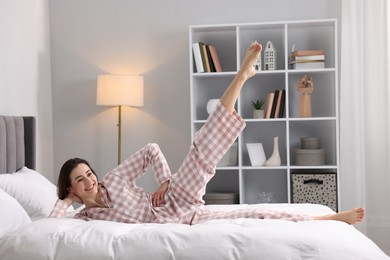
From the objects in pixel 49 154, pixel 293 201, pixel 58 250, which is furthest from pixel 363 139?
pixel 58 250

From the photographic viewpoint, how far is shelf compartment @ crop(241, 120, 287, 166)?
208 inches

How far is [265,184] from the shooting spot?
532 centimetres

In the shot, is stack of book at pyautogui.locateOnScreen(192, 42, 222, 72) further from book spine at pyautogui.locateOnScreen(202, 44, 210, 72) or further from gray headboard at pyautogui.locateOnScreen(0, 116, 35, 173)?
gray headboard at pyautogui.locateOnScreen(0, 116, 35, 173)

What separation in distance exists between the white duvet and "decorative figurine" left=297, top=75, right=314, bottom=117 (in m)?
2.54

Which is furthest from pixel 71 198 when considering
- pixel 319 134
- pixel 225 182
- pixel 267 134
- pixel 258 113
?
pixel 319 134

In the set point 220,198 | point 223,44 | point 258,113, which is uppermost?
point 223,44

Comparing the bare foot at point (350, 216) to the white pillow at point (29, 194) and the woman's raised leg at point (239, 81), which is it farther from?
the white pillow at point (29, 194)

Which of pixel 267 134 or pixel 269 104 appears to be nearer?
pixel 269 104

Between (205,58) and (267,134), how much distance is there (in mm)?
789

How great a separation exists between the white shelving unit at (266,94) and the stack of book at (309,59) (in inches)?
4.1

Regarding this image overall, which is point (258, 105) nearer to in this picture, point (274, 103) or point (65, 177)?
point (274, 103)

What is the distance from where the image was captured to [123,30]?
543 centimetres

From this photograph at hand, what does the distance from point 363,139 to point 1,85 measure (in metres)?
2.66

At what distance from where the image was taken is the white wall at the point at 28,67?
4504 mm
